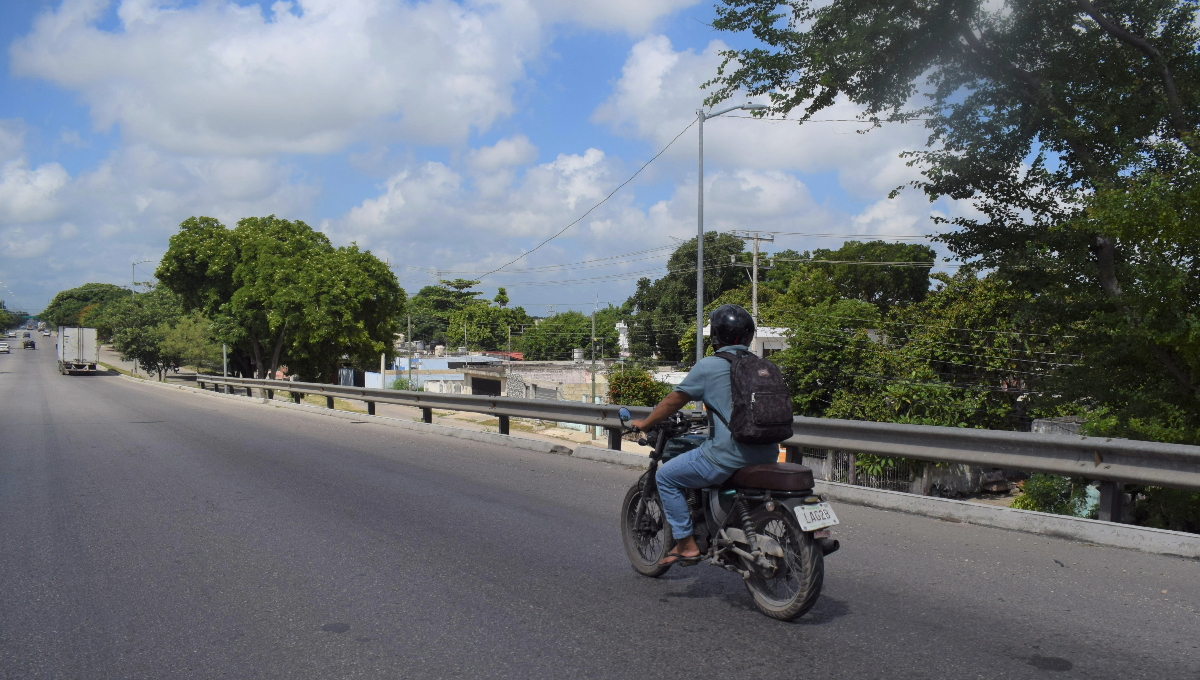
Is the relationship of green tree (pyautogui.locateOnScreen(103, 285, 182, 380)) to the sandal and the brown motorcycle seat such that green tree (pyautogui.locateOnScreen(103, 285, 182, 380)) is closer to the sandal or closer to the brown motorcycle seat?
the sandal

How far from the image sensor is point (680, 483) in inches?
188

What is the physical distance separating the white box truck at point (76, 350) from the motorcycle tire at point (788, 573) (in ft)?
232

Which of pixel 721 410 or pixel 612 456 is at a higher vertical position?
pixel 721 410

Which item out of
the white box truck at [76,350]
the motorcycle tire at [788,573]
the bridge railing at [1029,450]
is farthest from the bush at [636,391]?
the white box truck at [76,350]

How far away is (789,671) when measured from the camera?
3713 mm

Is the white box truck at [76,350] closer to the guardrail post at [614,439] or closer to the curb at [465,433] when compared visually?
the curb at [465,433]

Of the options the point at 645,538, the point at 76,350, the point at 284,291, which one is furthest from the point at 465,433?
the point at 76,350

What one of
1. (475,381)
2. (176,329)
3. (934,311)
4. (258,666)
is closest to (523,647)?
(258,666)

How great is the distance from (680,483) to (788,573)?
78 centimetres

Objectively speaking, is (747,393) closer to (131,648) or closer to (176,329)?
(131,648)

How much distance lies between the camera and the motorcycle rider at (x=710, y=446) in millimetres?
4508

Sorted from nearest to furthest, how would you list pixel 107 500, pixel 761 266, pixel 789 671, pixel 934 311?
pixel 789 671 → pixel 107 500 → pixel 934 311 → pixel 761 266

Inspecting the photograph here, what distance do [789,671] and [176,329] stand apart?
64.0 meters

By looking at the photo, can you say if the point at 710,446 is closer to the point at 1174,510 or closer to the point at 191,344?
the point at 1174,510
